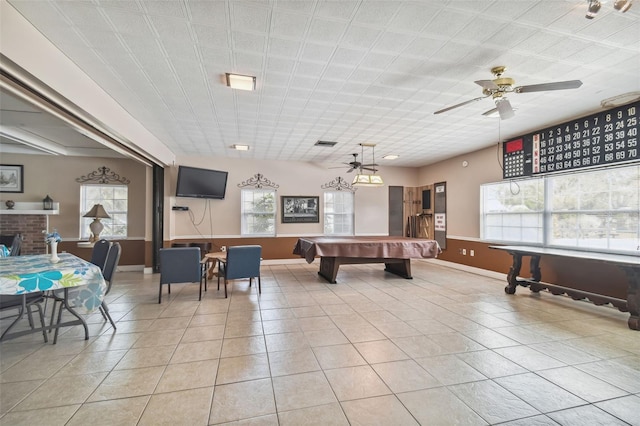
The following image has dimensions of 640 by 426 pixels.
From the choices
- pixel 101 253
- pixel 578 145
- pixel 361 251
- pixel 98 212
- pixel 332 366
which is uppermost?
pixel 578 145

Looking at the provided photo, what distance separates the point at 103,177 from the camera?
6363mm

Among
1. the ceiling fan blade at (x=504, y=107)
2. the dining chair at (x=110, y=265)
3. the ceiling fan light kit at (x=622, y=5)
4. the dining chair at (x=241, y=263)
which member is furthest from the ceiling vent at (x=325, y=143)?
the ceiling fan light kit at (x=622, y=5)

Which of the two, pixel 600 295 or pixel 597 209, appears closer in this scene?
pixel 600 295

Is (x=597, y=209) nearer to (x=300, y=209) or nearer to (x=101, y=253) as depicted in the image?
(x=300, y=209)

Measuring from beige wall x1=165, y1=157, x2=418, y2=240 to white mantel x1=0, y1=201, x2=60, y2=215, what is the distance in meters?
2.24

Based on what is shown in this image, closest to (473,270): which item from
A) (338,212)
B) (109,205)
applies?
(338,212)

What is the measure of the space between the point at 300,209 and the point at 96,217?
448 cm

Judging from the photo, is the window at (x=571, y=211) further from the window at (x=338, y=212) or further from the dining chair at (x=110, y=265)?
the dining chair at (x=110, y=265)

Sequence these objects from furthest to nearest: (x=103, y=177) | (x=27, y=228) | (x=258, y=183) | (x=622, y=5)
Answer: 1. (x=258, y=183)
2. (x=103, y=177)
3. (x=27, y=228)
4. (x=622, y=5)

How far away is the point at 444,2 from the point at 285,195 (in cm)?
579

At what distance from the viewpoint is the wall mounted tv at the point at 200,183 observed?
6307 millimetres

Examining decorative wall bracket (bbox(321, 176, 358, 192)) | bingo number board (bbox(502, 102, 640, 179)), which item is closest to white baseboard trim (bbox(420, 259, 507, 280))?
bingo number board (bbox(502, 102, 640, 179))

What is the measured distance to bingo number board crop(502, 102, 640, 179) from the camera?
362cm

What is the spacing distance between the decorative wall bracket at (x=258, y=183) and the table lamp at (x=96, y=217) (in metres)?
2.91
